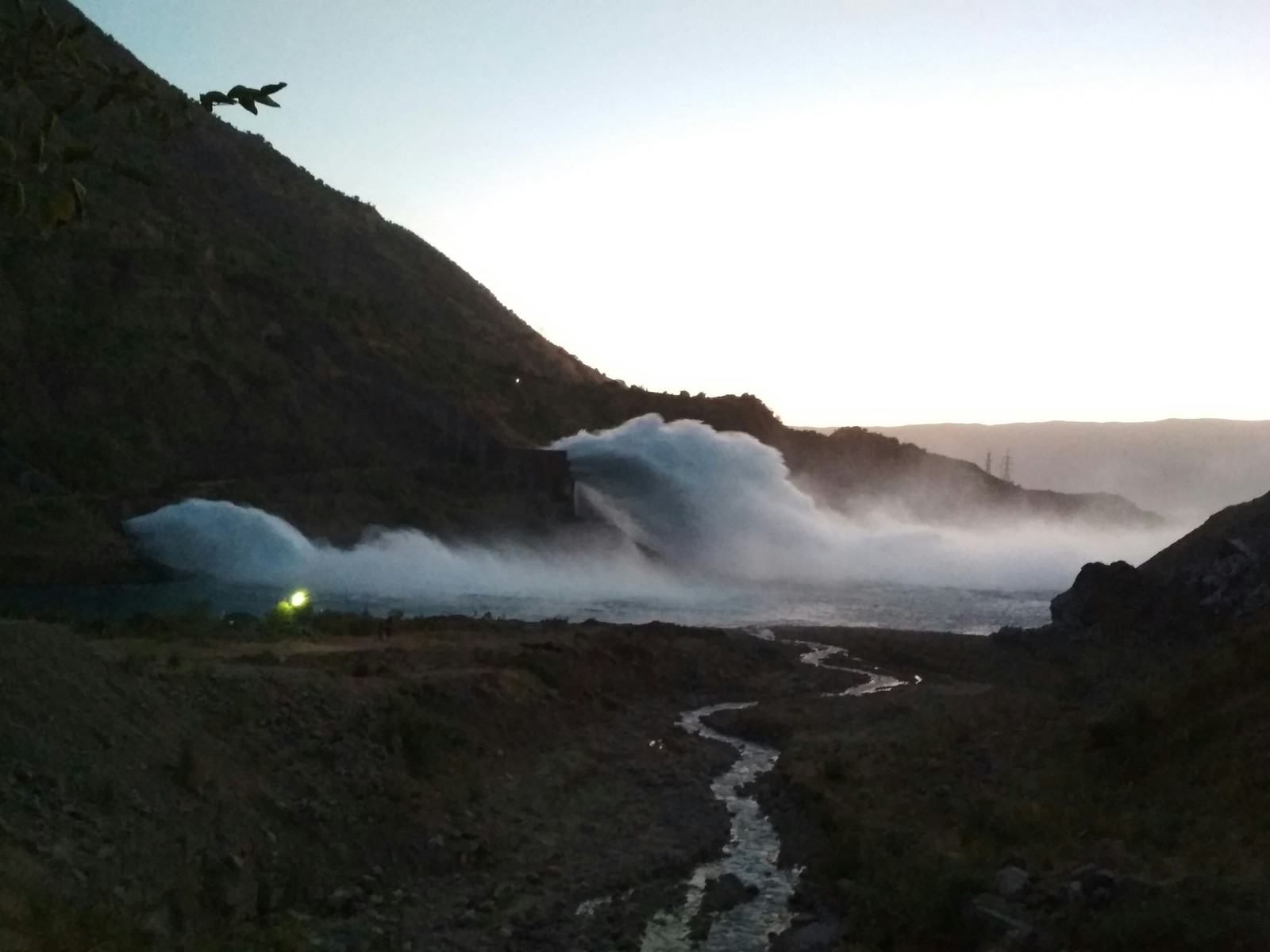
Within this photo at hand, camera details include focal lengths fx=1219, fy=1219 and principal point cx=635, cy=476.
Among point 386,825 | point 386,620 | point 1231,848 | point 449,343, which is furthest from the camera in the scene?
point 449,343

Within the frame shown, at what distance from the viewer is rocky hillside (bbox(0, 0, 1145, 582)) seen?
43.7m

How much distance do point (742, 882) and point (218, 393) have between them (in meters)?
41.5

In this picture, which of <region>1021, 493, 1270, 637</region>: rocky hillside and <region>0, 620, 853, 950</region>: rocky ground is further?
<region>1021, 493, 1270, 637</region>: rocky hillside

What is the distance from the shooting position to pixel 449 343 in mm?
77250

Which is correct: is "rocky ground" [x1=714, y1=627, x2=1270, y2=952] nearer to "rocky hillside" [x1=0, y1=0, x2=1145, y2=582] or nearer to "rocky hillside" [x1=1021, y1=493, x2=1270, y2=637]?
"rocky hillside" [x1=1021, y1=493, x2=1270, y2=637]

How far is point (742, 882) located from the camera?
14.1 meters

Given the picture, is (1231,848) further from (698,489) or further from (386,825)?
(698,489)

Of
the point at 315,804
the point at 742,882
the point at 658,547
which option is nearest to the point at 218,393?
the point at 658,547

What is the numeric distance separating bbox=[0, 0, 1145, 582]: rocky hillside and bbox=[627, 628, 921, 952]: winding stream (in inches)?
1028

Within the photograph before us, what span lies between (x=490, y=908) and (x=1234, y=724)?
9.02 m

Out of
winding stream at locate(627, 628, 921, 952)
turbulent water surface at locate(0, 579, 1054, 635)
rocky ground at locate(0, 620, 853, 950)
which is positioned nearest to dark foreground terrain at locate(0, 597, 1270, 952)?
rocky ground at locate(0, 620, 853, 950)

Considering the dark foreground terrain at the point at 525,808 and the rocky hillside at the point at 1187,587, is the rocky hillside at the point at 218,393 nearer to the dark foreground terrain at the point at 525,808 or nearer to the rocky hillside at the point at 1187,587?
the dark foreground terrain at the point at 525,808

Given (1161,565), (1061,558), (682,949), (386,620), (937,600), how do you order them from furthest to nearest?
(1061,558) → (937,600) → (1161,565) → (386,620) → (682,949)

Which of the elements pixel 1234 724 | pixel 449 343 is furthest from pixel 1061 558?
pixel 1234 724
